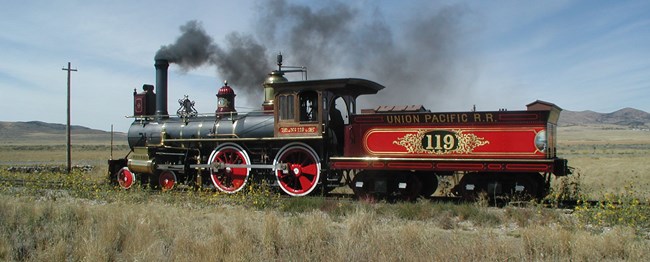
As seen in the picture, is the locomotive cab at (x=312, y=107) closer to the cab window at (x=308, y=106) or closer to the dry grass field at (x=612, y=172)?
the cab window at (x=308, y=106)

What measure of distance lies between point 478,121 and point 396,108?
1.93 meters

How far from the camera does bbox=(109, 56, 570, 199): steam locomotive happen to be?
11672 millimetres

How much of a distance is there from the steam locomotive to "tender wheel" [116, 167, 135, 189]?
0.10 ft

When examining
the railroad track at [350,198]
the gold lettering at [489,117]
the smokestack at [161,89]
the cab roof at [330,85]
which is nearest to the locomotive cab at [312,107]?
the cab roof at [330,85]

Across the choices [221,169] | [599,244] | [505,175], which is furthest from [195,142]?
[599,244]

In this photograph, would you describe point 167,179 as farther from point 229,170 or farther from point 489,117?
point 489,117

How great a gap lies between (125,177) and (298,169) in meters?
6.27

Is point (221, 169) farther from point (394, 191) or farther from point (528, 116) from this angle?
point (528, 116)

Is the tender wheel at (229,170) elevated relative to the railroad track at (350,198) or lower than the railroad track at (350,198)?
elevated

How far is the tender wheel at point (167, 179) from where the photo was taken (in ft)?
51.8

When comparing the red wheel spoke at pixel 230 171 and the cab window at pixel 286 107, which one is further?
the red wheel spoke at pixel 230 171

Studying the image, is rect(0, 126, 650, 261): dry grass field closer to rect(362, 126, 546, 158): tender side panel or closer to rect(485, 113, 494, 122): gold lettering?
rect(362, 126, 546, 158): tender side panel

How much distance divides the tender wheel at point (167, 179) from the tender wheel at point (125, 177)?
1154mm

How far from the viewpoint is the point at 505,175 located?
11969 millimetres
